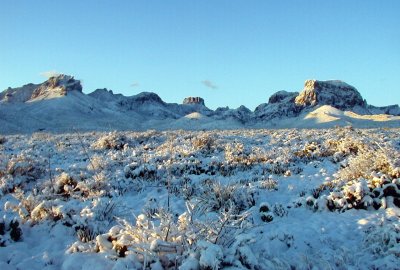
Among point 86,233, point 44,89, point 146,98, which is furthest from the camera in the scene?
point 146,98

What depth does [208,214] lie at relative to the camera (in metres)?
7.89

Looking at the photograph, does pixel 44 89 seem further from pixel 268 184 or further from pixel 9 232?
pixel 9 232

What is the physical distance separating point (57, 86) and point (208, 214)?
122 metres

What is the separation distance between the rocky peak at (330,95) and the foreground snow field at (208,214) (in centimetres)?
12673

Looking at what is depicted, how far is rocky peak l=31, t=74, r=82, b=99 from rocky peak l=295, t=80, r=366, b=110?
72.3 metres

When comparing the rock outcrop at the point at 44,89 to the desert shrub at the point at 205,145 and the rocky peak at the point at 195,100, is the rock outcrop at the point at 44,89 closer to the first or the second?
the rocky peak at the point at 195,100

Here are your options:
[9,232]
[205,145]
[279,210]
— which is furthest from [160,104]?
[9,232]

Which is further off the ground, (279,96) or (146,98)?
(146,98)

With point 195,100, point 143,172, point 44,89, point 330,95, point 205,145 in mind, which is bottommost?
point 143,172

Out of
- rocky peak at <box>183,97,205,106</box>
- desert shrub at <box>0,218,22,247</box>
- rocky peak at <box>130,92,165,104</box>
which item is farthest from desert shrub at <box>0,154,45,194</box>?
rocky peak at <box>183,97,205,106</box>

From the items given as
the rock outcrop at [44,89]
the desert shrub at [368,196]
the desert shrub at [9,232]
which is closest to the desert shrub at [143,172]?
the desert shrub at [9,232]

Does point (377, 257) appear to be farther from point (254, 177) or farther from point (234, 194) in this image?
point (254, 177)

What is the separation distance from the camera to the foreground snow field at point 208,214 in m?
5.19

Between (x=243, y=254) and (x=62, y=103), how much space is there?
94.7 meters
